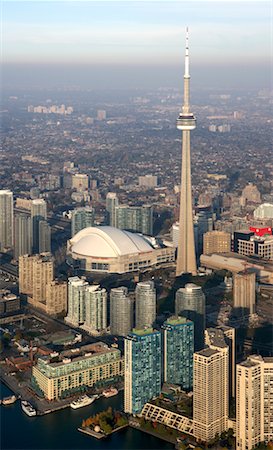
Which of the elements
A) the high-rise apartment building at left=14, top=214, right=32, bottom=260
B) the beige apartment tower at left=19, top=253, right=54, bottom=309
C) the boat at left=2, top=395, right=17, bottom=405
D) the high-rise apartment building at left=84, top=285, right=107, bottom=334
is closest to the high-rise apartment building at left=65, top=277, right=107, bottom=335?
the high-rise apartment building at left=84, top=285, right=107, bottom=334

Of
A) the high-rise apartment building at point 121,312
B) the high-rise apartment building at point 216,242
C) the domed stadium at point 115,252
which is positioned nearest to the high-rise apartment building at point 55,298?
the high-rise apartment building at point 121,312

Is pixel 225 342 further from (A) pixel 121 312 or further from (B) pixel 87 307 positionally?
(B) pixel 87 307

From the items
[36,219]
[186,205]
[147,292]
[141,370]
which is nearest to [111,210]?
[36,219]

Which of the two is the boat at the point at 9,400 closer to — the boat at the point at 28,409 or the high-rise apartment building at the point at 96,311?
the boat at the point at 28,409

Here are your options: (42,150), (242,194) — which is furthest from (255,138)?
(242,194)

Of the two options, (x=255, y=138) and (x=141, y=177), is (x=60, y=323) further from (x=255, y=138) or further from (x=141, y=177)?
(x=255, y=138)

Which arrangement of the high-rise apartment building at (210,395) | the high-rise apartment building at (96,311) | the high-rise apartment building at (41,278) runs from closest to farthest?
1. the high-rise apartment building at (210,395)
2. the high-rise apartment building at (96,311)
3. the high-rise apartment building at (41,278)
